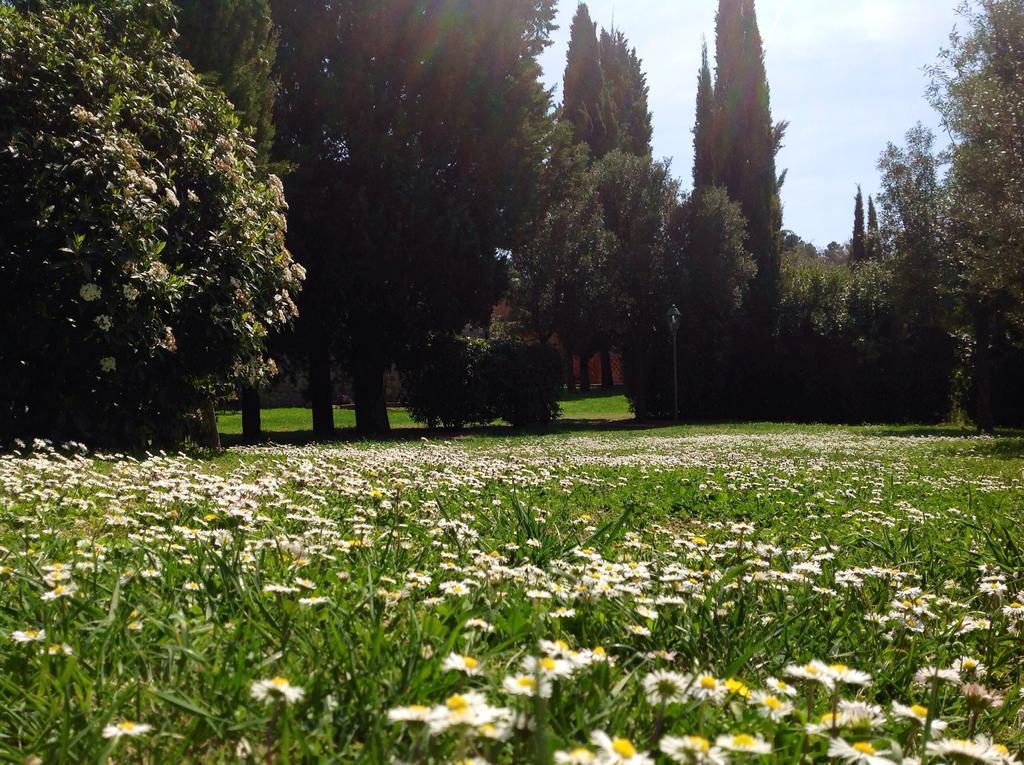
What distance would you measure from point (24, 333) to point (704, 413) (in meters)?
23.9

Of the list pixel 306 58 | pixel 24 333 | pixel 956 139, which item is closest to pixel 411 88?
pixel 306 58

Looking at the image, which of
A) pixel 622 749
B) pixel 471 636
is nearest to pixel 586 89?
pixel 471 636

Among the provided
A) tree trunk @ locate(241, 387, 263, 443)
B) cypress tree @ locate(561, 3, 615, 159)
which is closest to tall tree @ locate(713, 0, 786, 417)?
cypress tree @ locate(561, 3, 615, 159)

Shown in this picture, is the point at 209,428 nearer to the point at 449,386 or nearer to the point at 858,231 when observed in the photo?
the point at 449,386

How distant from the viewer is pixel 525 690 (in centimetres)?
122

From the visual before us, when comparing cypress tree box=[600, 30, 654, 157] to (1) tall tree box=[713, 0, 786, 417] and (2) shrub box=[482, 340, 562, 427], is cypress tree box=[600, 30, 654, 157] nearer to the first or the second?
(1) tall tree box=[713, 0, 786, 417]

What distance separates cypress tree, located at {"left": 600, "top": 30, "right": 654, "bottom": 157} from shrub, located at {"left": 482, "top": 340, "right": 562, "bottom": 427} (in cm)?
2137

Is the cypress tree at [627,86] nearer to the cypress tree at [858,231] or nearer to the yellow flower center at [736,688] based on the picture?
the cypress tree at [858,231]

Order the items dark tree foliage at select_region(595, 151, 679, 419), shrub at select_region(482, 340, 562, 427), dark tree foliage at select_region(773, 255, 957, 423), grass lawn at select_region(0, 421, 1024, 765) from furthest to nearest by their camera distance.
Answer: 1. dark tree foliage at select_region(595, 151, 679, 419)
2. dark tree foliage at select_region(773, 255, 957, 423)
3. shrub at select_region(482, 340, 562, 427)
4. grass lawn at select_region(0, 421, 1024, 765)

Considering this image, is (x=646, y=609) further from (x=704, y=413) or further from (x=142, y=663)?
(x=704, y=413)

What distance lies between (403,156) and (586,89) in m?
26.1

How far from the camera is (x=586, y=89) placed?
38.9m

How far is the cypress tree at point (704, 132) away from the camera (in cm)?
3400

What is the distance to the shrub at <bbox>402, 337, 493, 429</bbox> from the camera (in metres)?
19.8
